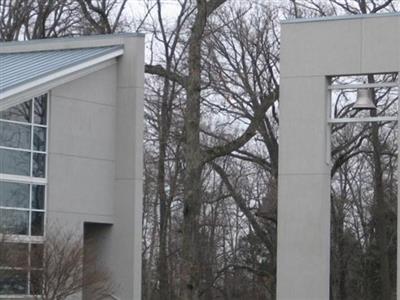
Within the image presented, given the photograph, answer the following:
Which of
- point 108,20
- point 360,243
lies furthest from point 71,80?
point 360,243

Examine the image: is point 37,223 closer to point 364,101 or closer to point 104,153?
point 104,153

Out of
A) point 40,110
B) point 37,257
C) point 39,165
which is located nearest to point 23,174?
point 39,165

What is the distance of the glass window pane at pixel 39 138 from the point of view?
27.5m

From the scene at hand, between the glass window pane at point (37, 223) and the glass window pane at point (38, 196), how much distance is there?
8.3 inches

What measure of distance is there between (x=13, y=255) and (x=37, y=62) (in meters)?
7.58

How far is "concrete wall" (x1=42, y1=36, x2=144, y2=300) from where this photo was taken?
28000mm

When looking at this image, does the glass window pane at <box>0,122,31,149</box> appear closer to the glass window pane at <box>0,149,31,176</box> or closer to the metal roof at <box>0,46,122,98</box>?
the glass window pane at <box>0,149,31,176</box>

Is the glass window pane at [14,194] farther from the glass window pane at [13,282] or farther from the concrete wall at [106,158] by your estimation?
the glass window pane at [13,282]

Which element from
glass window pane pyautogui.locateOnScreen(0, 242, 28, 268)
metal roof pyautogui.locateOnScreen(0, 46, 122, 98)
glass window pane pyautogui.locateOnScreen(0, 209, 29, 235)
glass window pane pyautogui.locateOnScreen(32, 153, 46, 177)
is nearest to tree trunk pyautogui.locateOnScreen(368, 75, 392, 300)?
metal roof pyautogui.locateOnScreen(0, 46, 122, 98)

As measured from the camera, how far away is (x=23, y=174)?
27188 mm

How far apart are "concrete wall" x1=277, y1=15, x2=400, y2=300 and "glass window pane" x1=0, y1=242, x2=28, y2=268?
581 cm

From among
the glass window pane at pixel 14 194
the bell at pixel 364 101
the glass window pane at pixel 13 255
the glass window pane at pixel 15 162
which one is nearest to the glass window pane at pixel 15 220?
the glass window pane at pixel 14 194

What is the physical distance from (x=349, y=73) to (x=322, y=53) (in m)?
0.81

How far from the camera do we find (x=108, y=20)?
152 ft
